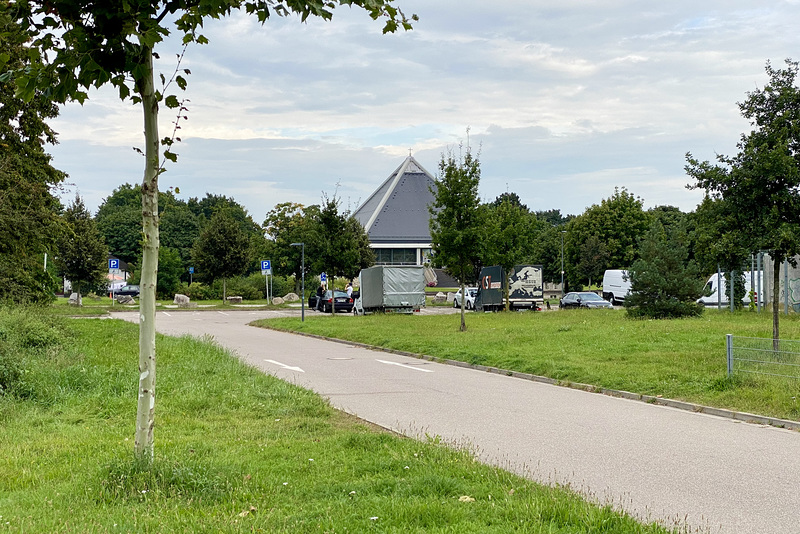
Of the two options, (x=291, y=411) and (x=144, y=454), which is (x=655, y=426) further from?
(x=144, y=454)

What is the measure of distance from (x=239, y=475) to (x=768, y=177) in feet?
39.6

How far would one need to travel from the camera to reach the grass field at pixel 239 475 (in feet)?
16.0

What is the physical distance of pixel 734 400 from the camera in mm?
10922

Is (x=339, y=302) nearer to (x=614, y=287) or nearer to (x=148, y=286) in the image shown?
(x=614, y=287)

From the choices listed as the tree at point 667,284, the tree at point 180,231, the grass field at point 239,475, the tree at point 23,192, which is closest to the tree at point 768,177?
the grass field at point 239,475

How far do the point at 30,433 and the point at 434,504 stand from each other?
17.4 ft

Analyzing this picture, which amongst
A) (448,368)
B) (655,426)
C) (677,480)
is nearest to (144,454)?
(677,480)

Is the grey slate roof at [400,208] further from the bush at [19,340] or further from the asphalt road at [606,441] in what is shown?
the asphalt road at [606,441]

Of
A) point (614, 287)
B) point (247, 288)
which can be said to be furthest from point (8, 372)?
point (247, 288)

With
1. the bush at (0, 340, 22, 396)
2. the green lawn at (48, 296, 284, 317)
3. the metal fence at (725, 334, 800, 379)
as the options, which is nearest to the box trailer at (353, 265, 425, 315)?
the green lawn at (48, 296, 284, 317)

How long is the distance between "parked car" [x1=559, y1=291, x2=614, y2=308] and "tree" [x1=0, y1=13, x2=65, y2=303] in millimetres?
32507

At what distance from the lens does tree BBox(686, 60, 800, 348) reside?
1377cm

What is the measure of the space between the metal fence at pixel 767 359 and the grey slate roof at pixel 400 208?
87551 millimetres

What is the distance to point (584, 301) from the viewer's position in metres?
46.4
